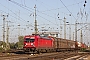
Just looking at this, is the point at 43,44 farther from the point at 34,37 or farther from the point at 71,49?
the point at 71,49

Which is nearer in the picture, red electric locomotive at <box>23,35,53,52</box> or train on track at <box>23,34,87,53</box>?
red electric locomotive at <box>23,35,53,52</box>

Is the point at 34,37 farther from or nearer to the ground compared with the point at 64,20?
nearer to the ground

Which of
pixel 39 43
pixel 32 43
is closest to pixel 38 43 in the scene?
pixel 39 43

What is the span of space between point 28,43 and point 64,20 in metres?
28.7

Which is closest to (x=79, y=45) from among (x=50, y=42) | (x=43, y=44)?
(x=50, y=42)

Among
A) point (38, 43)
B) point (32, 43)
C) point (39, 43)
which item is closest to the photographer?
point (32, 43)

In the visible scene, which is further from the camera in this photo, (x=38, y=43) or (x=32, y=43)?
(x=38, y=43)

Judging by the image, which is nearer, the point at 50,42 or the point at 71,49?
the point at 50,42

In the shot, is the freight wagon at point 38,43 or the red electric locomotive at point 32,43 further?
the freight wagon at point 38,43

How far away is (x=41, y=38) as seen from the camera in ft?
171

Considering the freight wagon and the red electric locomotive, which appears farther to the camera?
the freight wagon

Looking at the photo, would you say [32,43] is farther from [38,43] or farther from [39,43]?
[39,43]

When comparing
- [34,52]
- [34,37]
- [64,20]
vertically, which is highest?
[64,20]

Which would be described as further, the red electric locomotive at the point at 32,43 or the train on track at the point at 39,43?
the train on track at the point at 39,43
